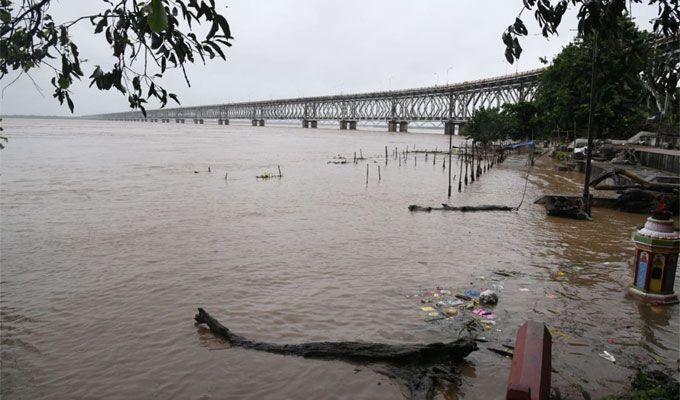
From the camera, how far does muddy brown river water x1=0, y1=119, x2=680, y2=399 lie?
5.27 m

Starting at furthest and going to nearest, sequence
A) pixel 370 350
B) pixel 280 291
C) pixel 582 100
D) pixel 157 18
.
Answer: pixel 582 100, pixel 280 291, pixel 370 350, pixel 157 18

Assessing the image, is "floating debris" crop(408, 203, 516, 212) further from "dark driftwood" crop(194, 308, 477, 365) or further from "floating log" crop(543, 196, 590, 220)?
"dark driftwood" crop(194, 308, 477, 365)

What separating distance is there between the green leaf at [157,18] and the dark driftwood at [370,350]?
4.52 metres

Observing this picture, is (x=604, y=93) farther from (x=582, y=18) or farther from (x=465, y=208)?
(x=582, y=18)

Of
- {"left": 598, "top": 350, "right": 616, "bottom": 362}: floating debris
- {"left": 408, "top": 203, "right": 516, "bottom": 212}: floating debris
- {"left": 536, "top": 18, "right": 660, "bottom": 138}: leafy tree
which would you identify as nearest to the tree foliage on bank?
{"left": 536, "top": 18, "right": 660, "bottom": 138}: leafy tree

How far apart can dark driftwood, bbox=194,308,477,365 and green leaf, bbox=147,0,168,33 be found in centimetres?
452

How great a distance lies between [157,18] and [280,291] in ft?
22.5

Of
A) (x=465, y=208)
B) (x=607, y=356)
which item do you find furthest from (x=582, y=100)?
(x=607, y=356)

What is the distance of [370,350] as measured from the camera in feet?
17.9

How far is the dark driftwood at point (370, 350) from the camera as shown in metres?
5.22

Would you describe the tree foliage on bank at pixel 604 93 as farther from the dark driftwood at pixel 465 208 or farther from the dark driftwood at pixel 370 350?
the dark driftwood at pixel 465 208

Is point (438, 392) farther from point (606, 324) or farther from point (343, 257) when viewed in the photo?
point (343, 257)

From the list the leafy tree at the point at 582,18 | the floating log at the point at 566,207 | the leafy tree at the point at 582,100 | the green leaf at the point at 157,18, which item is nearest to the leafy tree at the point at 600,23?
the leafy tree at the point at 582,18

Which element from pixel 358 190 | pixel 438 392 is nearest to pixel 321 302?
pixel 438 392
